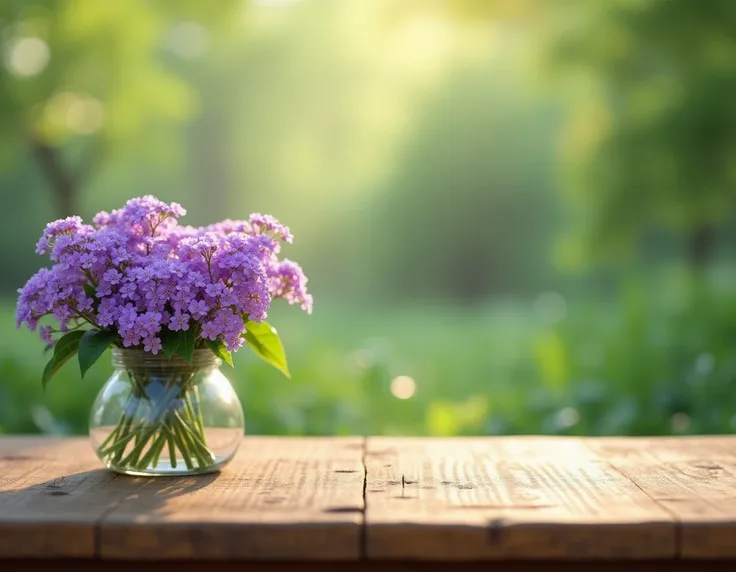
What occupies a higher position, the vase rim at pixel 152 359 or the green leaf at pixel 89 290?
the green leaf at pixel 89 290

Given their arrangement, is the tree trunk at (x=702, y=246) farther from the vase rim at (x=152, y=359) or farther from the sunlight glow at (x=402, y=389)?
the vase rim at (x=152, y=359)

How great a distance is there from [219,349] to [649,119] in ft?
16.6

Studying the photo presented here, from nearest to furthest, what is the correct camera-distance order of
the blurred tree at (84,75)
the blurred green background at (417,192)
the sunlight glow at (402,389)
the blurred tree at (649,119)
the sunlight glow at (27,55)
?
1. the sunlight glow at (402,389)
2. the blurred green background at (417,192)
3. the blurred tree at (649,119)
4. the blurred tree at (84,75)
5. the sunlight glow at (27,55)

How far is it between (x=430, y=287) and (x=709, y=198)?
11.8 meters

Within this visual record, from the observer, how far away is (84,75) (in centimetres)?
759

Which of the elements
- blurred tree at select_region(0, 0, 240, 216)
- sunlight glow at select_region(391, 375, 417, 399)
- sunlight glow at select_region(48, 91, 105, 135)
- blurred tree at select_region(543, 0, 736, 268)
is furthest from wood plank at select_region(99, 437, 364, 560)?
sunlight glow at select_region(48, 91, 105, 135)

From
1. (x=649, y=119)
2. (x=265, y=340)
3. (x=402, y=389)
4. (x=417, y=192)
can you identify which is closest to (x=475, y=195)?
(x=417, y=192)

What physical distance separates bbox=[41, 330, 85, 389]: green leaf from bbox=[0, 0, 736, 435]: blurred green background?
1716mm

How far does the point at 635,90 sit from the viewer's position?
21.6 ft

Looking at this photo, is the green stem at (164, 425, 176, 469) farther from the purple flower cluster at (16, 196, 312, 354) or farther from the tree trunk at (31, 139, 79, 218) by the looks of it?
the tree trunk at (31, 139, 79, 218)

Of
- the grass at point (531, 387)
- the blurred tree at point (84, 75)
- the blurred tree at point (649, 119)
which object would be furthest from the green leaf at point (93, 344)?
the blurred tree at point (84, 75)

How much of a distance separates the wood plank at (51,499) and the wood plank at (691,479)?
2.72ft

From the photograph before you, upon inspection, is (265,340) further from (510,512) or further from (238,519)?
(510,512)

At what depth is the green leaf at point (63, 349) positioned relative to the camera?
1.48m
